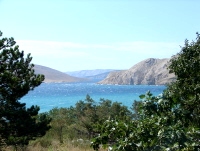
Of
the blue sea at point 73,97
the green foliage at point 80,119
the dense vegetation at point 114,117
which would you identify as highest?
the dense vegetation at point 114,117

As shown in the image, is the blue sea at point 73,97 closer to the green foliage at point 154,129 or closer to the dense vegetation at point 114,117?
the dense vegetation at point 114,117

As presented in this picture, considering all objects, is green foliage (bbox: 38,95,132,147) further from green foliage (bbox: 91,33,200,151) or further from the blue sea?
the blue sea

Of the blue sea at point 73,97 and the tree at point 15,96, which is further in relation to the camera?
the blue sea at point 73,97

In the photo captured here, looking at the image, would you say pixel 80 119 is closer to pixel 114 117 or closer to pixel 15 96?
pixel 15 96

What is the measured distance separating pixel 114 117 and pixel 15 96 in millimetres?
7949

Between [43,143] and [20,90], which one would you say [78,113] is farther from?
[20,90]

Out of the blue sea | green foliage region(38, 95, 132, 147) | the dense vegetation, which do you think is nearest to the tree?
the dense vegetation

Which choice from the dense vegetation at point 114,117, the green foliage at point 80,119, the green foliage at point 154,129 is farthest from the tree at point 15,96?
the green foliage at point 154,129

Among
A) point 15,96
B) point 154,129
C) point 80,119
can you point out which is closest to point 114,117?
point 154,129

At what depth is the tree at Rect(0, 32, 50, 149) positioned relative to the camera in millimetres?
11086

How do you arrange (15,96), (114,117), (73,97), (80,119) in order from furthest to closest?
(73,97) → (80,119) → (15,96) → (114,117)

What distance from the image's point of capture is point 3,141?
1153 centimetres

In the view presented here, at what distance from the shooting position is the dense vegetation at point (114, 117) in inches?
132

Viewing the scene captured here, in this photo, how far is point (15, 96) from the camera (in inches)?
460
